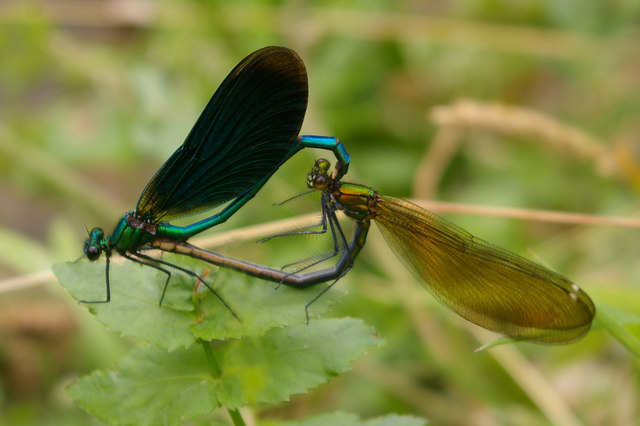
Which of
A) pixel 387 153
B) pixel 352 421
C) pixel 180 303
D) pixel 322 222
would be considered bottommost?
pixel 352 421

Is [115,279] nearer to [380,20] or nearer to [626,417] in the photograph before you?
[626,417]

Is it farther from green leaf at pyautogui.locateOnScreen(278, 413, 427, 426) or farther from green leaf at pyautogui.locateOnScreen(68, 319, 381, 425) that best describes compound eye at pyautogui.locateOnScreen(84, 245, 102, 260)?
green leaf at pyautogui.locateOnScreen(278, 413, 427, 426)

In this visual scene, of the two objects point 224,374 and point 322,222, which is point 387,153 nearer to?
point 322,222

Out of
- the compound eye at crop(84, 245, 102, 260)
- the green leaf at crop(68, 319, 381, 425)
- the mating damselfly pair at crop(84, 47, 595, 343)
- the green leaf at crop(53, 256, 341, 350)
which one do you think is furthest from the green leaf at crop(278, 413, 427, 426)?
the compound eye at crop(84, 245, 102, 260)

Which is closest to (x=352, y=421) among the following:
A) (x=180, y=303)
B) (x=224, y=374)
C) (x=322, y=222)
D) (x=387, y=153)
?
(x=224, y=374)

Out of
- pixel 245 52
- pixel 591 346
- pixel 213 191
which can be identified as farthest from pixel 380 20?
pixel 213 191
